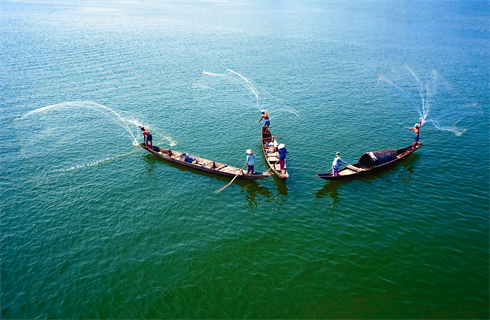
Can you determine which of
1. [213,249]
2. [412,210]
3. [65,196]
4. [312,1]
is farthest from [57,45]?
[312,1]

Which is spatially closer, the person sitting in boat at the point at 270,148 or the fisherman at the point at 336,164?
the fisherman at the point at 336,164

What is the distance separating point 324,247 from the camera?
24000 mm

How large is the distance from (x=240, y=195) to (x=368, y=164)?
1294cm

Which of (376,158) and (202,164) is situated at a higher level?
(376,158)

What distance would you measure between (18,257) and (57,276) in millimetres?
4015

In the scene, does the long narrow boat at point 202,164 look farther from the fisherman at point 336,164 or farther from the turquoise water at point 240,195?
the fisherman at point 336,164

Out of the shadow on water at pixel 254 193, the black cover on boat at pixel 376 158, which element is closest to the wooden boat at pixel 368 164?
the black cover on boat at pixel 376 158

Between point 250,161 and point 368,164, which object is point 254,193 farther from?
point 368,164

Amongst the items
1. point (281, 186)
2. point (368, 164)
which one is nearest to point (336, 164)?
point (368, 164)

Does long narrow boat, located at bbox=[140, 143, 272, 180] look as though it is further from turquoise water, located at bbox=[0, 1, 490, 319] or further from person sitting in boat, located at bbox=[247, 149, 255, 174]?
turquoise water, located at bbox=[0, 1, 490, 319]

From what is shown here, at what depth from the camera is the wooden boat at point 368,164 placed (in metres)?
30.6

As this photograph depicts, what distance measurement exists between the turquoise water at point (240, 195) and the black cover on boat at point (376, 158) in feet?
4.95

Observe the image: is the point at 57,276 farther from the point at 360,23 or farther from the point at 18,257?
the point at 360,23

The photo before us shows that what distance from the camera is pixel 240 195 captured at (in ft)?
97.5
